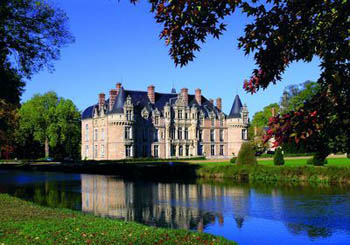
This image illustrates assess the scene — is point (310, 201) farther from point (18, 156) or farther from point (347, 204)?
point (18, 156)

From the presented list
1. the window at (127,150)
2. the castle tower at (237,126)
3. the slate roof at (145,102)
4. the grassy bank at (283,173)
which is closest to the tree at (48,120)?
the slate roof at (145,102)


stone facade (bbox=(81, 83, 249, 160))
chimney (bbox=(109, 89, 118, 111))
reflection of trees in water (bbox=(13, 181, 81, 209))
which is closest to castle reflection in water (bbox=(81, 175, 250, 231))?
reflection of trees in water (bbox=(13, 181, 81, 209))

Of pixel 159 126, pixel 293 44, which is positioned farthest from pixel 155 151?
pixel 293 44

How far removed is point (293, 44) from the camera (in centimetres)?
497

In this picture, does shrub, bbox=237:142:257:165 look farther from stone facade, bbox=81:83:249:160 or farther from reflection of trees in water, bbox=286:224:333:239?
stone facade, bbox=81:83:249:160

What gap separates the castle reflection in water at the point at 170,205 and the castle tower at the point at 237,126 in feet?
130

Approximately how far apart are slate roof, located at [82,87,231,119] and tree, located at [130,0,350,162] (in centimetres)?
4908

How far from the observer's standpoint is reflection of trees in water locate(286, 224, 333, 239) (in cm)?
1073

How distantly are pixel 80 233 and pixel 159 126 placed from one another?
161ft

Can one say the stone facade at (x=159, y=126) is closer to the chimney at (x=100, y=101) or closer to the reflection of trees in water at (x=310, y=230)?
the chimney at (x=100, y=101)

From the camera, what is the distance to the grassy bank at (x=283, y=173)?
78.2ft

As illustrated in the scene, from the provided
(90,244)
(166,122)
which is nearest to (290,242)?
(90,244)

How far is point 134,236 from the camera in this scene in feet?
28.1

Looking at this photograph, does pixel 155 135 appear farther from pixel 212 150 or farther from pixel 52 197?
pixel 52 197
